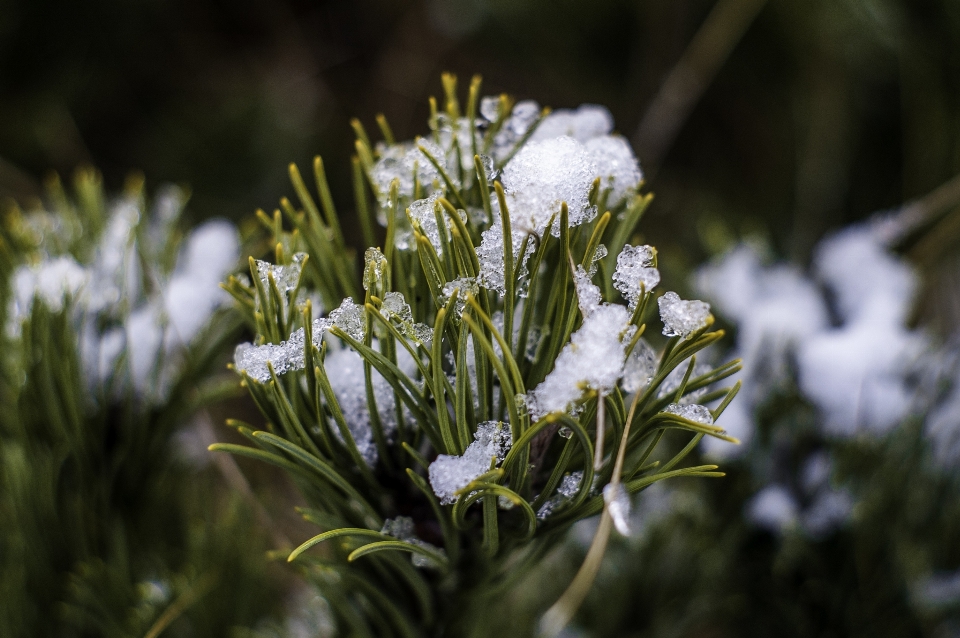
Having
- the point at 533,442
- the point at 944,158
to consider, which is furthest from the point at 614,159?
the point at 944,158

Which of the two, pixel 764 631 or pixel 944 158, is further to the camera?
pixel 944 158

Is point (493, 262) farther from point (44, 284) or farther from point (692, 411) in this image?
point (44, 284)

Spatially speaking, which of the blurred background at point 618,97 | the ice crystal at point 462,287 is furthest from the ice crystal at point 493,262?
the blurred background at point 618,97

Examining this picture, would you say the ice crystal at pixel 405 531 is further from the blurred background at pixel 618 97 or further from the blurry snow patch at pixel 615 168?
the blurred background at pixel 618 97

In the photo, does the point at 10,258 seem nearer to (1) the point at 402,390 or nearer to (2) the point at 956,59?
(1) the point at 402,390

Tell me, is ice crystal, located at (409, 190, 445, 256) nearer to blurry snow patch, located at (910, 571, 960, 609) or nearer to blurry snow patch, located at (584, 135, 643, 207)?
blurry snow patch, located at (584, 135, 643, 207)

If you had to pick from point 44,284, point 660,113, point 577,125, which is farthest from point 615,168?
point 660,113

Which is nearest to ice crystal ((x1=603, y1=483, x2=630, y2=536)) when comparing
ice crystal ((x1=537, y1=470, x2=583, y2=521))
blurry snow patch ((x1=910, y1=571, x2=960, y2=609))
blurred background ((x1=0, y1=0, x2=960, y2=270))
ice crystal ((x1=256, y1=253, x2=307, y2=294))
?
ice crystal ((x1=537, y1=470, x2=583, y2=521))
